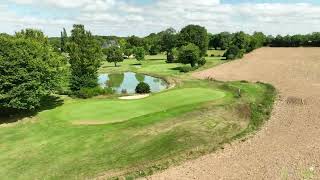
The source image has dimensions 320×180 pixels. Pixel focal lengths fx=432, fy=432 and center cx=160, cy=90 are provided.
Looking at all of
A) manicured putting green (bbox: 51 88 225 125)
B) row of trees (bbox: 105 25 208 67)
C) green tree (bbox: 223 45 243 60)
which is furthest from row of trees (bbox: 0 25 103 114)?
green tree (bbox: 223 45 243 60)

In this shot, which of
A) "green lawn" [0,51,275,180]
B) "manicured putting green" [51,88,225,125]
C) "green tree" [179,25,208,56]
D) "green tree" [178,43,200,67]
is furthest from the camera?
"green tree" [179,25,208,56]

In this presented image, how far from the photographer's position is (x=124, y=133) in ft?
116

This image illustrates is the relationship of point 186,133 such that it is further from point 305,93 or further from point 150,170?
point 305,93

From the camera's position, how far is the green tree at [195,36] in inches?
4791

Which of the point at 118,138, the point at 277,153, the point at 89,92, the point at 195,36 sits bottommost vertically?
the point at 277,153

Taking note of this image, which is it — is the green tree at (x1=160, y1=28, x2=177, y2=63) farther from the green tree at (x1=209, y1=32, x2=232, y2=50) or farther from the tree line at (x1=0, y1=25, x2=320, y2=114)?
the green tree at (x1=209, y1=32, x2=232, y2=50)

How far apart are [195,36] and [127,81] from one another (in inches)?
1774

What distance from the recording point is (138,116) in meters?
40.3

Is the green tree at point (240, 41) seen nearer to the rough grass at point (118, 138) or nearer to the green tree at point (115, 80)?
the green tree at point (115, 80)

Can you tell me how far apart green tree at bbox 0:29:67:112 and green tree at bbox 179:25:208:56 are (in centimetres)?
7884

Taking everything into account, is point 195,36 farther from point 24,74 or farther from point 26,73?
point 24,74

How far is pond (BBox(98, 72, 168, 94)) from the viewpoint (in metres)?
69.6

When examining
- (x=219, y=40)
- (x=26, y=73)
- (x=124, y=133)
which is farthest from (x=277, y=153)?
(x=219, y=40)

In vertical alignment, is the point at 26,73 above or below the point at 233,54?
above
